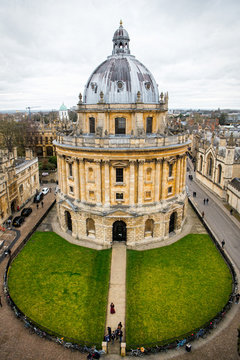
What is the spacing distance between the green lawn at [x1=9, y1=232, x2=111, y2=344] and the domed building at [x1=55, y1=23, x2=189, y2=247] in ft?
13.5

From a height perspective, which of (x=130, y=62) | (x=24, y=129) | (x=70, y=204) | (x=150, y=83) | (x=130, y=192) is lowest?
(x=70, y=204)

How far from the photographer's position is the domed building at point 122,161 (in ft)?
107

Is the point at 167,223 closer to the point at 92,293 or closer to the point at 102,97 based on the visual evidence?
the point at 92,293

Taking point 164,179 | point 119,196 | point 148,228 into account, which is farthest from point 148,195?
point 148,228

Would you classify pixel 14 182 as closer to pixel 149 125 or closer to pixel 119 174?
pixel 119 174

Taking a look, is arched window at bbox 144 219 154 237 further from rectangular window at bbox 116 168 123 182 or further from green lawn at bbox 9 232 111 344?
rectangular window at bbox 116 168 123 182

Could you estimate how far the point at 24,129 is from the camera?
9144 cm

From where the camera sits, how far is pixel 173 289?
1072 inches

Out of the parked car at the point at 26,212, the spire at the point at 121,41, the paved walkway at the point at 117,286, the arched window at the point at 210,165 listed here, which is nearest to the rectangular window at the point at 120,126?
the spire at the point at 121,41

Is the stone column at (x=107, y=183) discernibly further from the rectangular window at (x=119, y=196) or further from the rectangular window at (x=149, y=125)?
the rectangular window at (x=149, y=125)

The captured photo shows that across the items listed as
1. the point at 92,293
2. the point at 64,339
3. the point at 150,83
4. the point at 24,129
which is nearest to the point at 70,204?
the point at 92,293

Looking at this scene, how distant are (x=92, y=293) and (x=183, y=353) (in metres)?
10.2

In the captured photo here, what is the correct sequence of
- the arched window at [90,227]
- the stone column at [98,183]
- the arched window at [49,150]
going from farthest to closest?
1. the arched window at [49,150]
2. the arched window at [90,227]
3. the stone column at [98,183]

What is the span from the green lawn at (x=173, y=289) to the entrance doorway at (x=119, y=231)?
2.80 m
